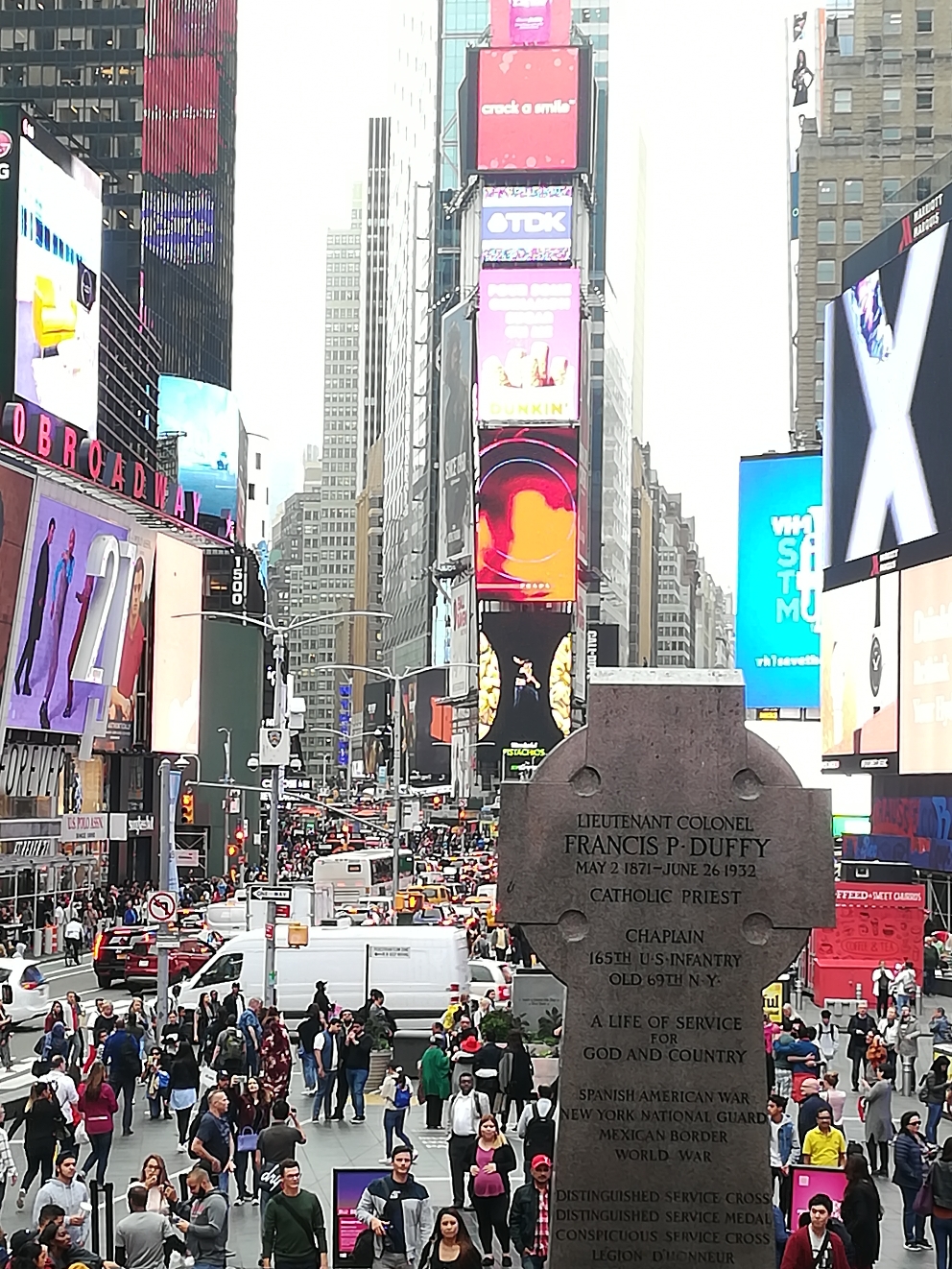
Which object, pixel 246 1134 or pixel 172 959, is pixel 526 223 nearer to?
pixel 172 959

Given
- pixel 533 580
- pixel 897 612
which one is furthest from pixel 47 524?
pixel 533 580

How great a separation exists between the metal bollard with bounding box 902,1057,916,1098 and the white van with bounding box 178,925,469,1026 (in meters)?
6.98

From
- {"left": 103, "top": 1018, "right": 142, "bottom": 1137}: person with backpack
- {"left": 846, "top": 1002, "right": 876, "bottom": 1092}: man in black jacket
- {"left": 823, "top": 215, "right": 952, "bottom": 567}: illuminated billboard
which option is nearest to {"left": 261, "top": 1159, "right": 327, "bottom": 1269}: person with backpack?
{"left": 103, "top": 1018, "right": 142, "bottom": 1137}: person with backpack

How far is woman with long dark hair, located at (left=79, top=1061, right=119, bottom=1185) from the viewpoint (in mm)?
20047

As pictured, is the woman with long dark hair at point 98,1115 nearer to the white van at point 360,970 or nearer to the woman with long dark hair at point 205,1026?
the woman with long dark hair at point 205,1026

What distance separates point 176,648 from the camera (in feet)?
257

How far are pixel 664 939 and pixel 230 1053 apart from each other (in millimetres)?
12451

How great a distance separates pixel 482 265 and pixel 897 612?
73443 mm

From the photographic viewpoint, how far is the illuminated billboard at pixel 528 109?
137875 millimetres

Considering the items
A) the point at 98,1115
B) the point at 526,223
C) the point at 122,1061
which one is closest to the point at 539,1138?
the point at 98,1115

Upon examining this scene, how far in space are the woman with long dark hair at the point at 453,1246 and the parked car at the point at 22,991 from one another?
22429 mm

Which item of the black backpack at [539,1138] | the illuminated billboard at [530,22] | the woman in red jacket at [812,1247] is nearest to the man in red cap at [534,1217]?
the black backpack at [539,1138]

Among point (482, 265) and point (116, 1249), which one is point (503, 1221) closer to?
point (116, 1249)

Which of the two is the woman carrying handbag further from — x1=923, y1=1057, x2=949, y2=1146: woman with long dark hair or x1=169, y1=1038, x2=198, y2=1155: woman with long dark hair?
x1=169, y1=1038, x2=198, y2=1155: woman with long dark hair
